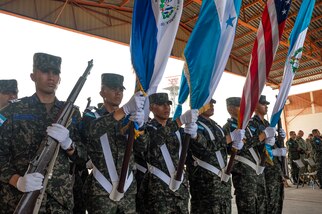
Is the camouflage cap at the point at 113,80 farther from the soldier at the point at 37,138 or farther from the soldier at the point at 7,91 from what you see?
the soldier at the point at 7,91

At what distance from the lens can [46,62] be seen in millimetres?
2439

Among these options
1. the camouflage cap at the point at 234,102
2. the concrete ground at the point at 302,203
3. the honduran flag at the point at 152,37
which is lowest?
the concrete ground at the point at 302,203

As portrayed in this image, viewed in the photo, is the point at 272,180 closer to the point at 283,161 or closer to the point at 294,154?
the point at 283,161

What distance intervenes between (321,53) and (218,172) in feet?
45.0

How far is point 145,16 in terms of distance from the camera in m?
2.62

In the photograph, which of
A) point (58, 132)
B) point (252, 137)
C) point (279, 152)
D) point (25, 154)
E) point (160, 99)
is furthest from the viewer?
point (279, 152)

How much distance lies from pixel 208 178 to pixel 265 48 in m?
1.77

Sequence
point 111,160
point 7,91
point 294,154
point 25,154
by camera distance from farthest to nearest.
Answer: point 294,154 → point 7,91 → point 111,160 → point 25,154

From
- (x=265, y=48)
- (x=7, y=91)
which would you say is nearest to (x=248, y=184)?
(x=265, y=48)

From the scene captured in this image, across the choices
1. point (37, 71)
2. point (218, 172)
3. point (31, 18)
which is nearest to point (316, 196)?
point (218, 172)

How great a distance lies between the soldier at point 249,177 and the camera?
3.78m

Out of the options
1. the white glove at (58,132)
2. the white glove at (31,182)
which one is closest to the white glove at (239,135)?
the white glove at (58,132)

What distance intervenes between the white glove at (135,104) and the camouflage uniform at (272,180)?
236 cm

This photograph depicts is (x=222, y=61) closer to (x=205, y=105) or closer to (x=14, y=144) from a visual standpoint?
(x=205, y=105)
